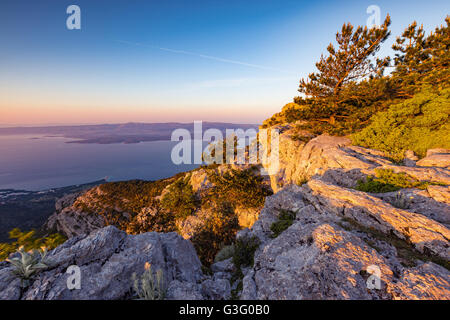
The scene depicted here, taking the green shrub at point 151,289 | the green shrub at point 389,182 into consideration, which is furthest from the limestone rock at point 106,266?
the green shrub at point 389,182

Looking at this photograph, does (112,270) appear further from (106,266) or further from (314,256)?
(314,256)

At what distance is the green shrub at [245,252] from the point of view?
575 centimetres

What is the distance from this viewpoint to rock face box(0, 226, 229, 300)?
3.54 metres

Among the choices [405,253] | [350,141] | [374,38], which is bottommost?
[405,253]

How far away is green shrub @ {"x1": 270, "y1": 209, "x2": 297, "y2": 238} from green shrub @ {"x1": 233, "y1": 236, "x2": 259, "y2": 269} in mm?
850

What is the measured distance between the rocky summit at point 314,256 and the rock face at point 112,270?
0.02m

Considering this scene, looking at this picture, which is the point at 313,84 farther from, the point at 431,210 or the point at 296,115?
the point at 431,210

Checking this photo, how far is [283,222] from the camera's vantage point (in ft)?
22.6

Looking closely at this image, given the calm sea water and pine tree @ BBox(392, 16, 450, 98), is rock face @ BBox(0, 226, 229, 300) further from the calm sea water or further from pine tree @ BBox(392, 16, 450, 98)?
the calm sea water

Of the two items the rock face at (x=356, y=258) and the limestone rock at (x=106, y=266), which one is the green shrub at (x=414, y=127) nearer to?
the rock face at (x=356, y=258)

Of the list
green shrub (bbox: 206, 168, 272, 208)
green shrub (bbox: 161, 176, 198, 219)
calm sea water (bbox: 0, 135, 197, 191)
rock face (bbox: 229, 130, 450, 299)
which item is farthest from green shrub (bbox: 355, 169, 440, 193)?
calm sea water (bbox: 0, 135, 197, 191)

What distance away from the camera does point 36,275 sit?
148 inches

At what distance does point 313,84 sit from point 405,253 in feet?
64.5
